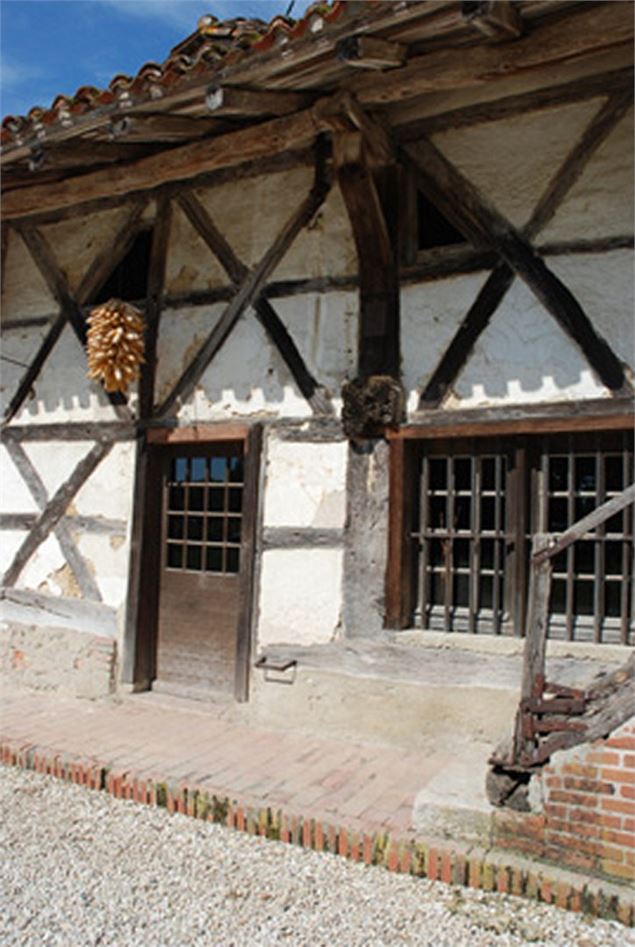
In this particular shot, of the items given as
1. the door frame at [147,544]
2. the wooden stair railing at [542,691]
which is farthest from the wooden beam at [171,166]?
the wooden stair railing at [542,691]

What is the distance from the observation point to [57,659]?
6.95 metres

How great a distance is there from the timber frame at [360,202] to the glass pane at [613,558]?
2.40 feet

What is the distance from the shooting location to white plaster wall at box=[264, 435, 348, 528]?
5.76 m

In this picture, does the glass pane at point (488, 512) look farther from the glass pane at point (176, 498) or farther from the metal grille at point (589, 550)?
the glass pane at point (176, 498)

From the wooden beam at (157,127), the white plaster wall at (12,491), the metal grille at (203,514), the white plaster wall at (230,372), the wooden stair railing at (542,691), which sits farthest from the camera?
the white plaster wall at (12,491)

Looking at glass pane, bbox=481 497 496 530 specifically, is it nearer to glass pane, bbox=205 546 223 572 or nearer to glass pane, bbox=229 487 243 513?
glass pane, bbox=229 487 243 513

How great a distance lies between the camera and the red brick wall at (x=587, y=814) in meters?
3.47

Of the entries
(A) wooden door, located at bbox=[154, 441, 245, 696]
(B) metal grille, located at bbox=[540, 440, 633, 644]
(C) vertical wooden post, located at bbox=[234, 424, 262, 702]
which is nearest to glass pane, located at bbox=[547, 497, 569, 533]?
(B) metal grille, located at bbox=[540, 440, 633, 644]

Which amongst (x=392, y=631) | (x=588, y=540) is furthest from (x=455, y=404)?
(x=392, y=631)

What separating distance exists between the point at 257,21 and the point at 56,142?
2092 mm

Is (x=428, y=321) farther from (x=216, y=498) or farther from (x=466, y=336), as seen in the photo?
(x=216, y=498)

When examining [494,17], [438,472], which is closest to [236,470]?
[438,472]

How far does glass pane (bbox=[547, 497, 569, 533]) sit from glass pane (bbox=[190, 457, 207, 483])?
9.09 ft

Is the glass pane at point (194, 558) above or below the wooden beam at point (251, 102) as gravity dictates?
below
